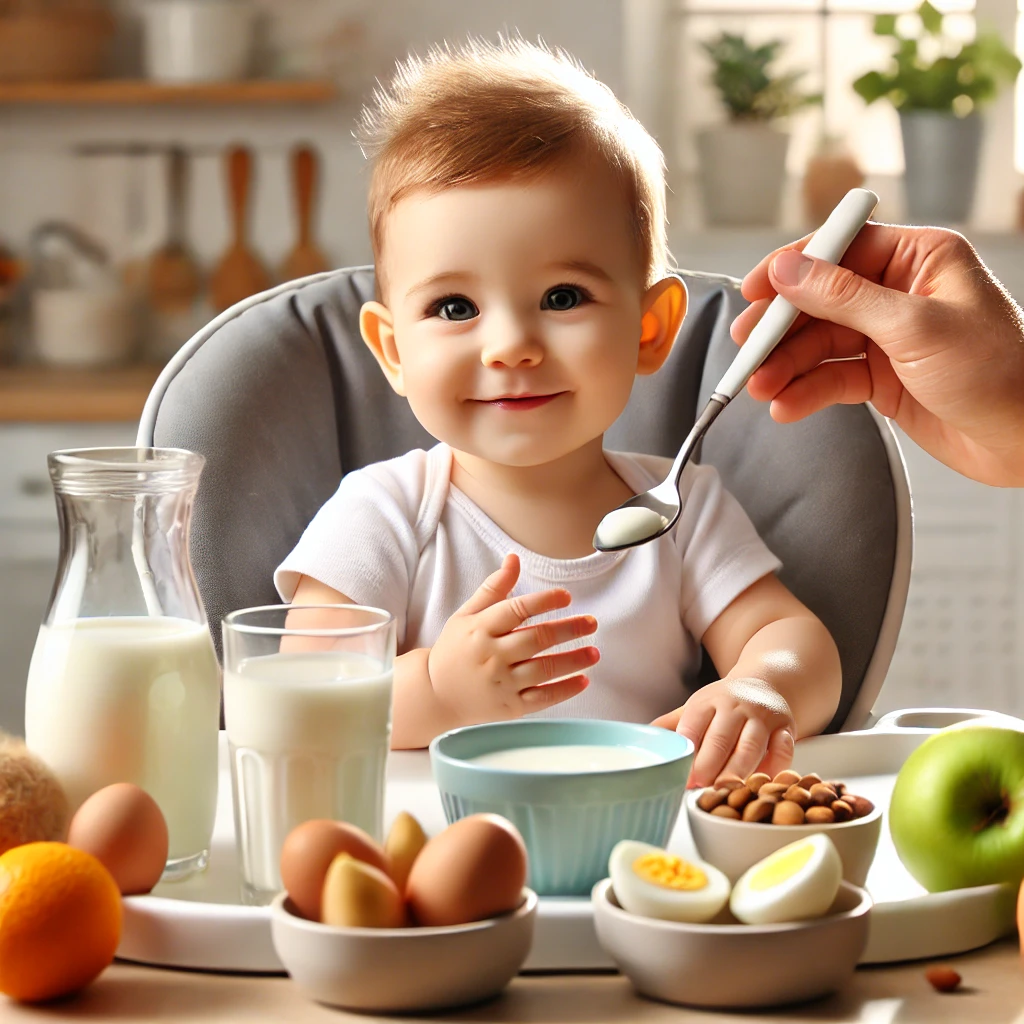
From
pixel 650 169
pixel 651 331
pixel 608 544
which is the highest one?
pixel 650 169

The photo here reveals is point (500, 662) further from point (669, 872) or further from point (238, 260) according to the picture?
point (238, 260)

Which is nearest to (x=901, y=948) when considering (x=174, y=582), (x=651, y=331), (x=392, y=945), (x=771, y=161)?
(x=392, y=945)

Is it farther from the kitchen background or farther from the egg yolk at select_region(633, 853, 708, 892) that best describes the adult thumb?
the kitchen background

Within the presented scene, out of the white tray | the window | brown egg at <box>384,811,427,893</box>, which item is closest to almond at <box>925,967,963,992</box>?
the white tray

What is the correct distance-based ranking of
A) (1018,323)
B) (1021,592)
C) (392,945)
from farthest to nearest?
(1021,592)
(1018,323)
(392,945)

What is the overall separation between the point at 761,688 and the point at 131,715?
0.47 metres

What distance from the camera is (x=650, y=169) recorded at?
132cm

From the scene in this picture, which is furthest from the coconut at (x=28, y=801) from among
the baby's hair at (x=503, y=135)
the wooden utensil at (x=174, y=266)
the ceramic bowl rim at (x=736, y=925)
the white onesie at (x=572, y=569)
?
the wooden utensil at (x=174, y=266)

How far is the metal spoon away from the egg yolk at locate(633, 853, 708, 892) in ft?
1.53

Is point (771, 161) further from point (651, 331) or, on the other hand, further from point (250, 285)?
point (651, 331)

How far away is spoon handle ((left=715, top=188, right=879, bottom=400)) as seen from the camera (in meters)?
1.11

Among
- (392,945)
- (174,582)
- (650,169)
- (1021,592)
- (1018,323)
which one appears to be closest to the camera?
(392,945)

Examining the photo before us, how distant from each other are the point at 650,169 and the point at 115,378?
2.19 m

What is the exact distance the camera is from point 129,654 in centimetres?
77
